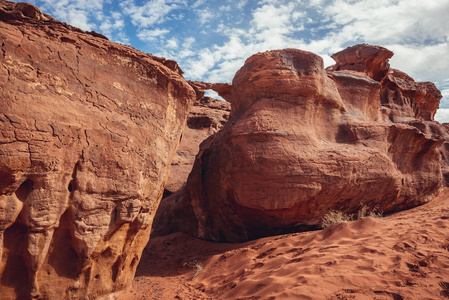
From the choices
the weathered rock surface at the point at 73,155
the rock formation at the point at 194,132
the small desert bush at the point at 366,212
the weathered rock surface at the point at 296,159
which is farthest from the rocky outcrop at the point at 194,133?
the weathered rock surface at the point at 73,155

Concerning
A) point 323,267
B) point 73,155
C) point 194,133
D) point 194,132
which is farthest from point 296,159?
point 194,132

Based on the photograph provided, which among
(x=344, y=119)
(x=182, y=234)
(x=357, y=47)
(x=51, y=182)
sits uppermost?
(x=357, y=47)

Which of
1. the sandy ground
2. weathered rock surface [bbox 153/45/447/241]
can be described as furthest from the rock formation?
the sandy ground

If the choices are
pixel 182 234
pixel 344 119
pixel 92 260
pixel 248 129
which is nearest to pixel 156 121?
pixel 92 260

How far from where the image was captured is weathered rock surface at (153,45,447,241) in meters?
5.38

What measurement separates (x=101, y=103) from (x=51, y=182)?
3.50 feet

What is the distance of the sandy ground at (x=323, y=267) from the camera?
9.18 feet

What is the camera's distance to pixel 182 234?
22.9 ft

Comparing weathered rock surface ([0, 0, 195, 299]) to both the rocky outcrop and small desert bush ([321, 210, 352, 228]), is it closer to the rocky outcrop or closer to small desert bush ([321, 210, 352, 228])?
small desert bush ([321, 210, 352, 228])

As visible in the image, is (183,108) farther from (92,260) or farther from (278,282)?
(278,282)

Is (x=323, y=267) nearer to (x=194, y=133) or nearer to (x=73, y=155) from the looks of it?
(x=73, y=155)

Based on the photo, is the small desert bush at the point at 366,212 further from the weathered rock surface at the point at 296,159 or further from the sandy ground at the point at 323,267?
the sandy ground at the point at 323,267

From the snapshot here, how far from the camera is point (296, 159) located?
538 cm

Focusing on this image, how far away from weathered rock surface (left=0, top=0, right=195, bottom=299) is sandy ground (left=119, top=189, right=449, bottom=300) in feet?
3.14
